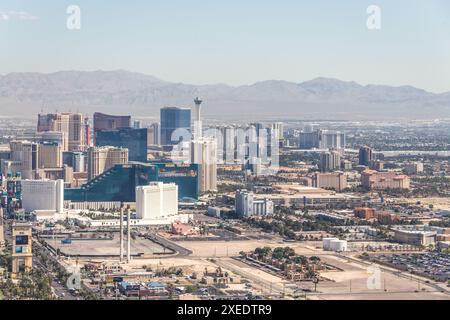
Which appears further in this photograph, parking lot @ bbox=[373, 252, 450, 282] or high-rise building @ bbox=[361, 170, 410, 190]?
high-rise building @ bbox=[361, 170, 410, 190]

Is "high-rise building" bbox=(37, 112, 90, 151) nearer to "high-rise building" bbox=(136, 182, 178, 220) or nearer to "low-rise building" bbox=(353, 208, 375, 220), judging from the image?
"high-rise building" bbox=(136, 182, 178, 220)

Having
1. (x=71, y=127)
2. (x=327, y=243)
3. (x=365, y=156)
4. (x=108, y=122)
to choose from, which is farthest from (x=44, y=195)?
(x=365, y=156)

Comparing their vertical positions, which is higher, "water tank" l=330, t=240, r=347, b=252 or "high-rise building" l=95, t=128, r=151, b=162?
"high-rise building" l=95, t=128, r=151, b=162

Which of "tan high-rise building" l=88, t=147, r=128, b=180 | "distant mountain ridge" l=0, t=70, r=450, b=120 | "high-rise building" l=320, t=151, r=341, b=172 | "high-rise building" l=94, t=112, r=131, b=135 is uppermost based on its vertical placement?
"distant mountain ridge" l=0, t=70, r=450, b=120

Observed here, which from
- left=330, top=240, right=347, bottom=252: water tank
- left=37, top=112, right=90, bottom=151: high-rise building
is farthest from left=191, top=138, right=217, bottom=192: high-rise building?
left=330, top=240, right=347, bottom=252: water tank
